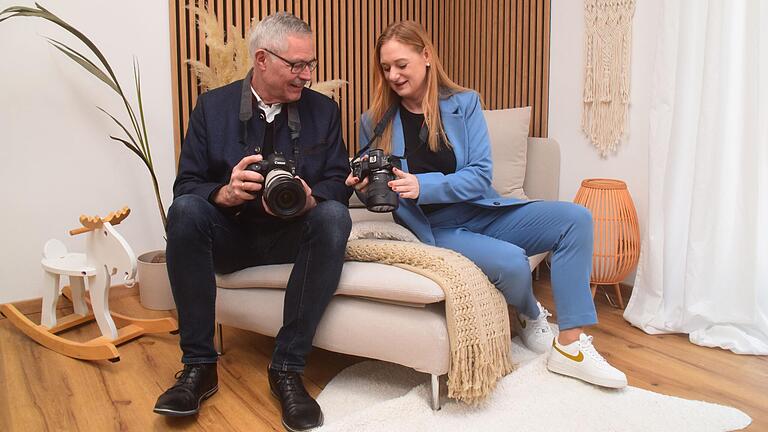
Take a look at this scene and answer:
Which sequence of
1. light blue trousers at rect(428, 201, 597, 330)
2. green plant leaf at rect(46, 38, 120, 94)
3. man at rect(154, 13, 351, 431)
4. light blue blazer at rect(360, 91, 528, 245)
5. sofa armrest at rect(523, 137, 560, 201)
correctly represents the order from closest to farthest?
man at rect(154, 13, 351, 431) → light blue trousers at rect(428, 201, 597, 330) → light blue blazer at rect(360, 91, 528, 245) → green plant leaf at rect(46, 38, 120, 94) → sofa armrest at rect(523, 137, 560, 201)

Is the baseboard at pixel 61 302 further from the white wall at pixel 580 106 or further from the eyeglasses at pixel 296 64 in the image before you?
the white wall at pixel 580 106

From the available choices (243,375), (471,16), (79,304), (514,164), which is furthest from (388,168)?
(471,16)

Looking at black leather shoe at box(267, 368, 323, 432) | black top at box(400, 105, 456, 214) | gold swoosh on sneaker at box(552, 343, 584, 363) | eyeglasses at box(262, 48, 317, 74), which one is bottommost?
black leather shoe at box(267, 368, 323, 432)

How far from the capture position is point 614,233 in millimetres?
2568

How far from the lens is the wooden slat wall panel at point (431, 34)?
2881 millimetres

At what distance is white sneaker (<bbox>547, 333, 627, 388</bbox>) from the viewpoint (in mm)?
1837

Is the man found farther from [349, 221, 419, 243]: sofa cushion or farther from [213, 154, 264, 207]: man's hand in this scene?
[349, 221, 419, 243]: sofa cushion

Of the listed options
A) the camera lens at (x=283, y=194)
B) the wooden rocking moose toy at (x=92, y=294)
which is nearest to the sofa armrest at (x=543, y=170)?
the camera lens at (x=283, y=194)

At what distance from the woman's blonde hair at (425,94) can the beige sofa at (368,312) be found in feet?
1.71

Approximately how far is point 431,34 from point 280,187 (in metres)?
2.33

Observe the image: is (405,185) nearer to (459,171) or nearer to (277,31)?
(459,171)

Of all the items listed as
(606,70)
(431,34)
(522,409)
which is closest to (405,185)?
(522,409)

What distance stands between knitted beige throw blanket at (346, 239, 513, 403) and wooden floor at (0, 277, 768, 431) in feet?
1.51

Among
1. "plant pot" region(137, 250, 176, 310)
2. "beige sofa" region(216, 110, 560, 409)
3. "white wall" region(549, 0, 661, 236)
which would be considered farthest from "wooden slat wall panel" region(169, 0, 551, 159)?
"beige sofa" region(216, 110, 560, 409)
